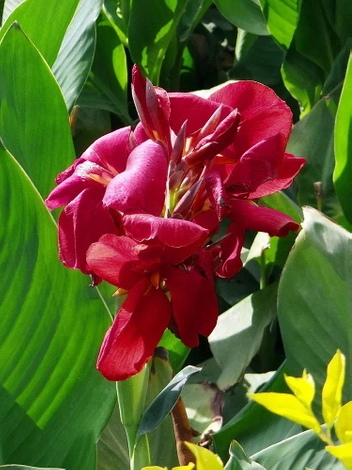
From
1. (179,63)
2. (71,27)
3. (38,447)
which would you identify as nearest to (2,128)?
(71,27)

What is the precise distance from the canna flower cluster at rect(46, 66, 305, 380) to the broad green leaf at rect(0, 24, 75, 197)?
235 mm

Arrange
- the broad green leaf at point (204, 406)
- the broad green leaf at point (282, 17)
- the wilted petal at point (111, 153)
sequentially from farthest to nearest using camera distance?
the broad green leaf at point (282, 17) < the broad green leaf at point (204, 406) < the wilted petal at point (111, 153)

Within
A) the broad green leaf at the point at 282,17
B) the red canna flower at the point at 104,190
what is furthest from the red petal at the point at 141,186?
the broad green leaf at the point at 282,17

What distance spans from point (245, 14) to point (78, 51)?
1.16ft

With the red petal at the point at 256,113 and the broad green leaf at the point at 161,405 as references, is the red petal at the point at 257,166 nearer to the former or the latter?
the red petal at the point at 256,113

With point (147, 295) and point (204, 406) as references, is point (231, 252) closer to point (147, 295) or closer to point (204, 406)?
point (147, 295)

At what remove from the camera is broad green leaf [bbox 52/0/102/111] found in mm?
874

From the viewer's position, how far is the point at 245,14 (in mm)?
1137

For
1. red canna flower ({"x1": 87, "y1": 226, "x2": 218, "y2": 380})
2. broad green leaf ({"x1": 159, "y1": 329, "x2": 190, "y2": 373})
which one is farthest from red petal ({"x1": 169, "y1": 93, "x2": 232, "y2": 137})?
broad green leaf ({"x1": 159, "y1": 329, "x2": 190, "y2": 373})

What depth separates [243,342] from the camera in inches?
35.2

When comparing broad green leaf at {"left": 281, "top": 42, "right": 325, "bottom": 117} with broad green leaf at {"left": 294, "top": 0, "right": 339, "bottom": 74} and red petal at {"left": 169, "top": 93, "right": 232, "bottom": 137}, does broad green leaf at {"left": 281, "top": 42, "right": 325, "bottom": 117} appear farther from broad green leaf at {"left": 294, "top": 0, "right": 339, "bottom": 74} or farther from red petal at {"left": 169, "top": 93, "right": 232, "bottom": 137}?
red petal at {"left": 169, "top": 93, "right": 232, "bottom": 137}

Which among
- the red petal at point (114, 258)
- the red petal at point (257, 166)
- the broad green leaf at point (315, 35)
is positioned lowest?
the broad green leaf at point (315, 35)

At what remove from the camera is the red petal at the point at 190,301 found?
1.56 feet

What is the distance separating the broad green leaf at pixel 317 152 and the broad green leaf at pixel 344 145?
9 centimetres
